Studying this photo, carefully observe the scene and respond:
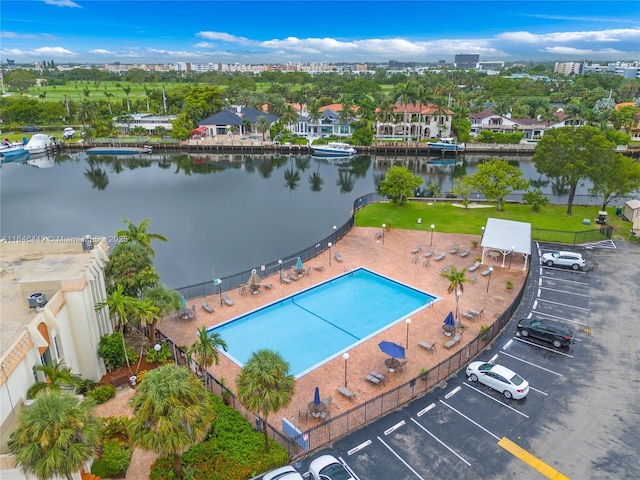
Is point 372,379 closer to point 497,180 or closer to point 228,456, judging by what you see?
point 228,456

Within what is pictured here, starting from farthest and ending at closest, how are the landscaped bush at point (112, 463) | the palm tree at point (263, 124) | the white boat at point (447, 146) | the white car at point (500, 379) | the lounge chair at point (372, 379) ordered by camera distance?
1. the palm tree at point (263, 124)
2. the white boat at point (447, 146)
3. the lounge chair at point (372, 379)
4. the white car at point (500, 379)
5. the landscaped bush at point (112, 463)

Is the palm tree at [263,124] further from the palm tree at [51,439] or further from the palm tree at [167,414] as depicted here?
the palm tree at [51,439]

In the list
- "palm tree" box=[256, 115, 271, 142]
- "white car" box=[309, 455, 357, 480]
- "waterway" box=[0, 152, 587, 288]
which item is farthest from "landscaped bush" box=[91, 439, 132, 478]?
"palm tree" box=[256, 115, 271, 142]

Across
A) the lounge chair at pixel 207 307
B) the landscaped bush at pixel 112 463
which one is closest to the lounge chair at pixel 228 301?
the lounge chair at pixel 207 307

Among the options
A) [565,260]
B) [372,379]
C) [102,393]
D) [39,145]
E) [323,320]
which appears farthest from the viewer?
[39,145]

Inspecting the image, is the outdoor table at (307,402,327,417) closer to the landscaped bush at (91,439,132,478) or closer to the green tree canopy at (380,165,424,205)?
the landscaped bush at (91,439,132,478)

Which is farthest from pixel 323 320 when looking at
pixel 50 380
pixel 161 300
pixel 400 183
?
pixel 400 183
